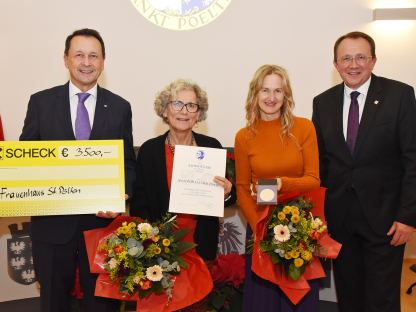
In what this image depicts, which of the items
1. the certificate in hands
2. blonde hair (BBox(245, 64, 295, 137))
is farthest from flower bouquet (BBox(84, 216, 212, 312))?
blonde hair (BBox(245, 64, 295, 137))

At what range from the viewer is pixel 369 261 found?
8.66ft

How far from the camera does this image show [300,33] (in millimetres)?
4211

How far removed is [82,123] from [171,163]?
559 millimetres

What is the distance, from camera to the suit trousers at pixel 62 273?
2.43m

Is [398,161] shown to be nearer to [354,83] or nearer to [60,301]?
[354,83]

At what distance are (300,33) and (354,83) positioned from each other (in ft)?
5.65

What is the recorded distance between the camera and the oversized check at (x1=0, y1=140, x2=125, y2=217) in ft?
7.57

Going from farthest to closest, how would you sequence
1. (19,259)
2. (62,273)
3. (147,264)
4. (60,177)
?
1. (19,259)
2. (62,273)
3. (60,177)
4. (147,264)

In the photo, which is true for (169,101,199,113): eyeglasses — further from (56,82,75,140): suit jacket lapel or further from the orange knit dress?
(56,82,75,140): suit jacket lapel

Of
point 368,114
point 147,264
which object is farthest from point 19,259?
point 368,114

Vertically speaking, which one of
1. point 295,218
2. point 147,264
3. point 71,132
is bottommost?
point 147,264

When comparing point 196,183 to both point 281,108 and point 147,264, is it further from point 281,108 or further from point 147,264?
point 281,108

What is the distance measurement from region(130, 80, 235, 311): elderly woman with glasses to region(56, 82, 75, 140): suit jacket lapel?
452 millimetres

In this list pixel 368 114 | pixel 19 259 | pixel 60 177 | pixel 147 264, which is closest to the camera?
pixel 147 264
